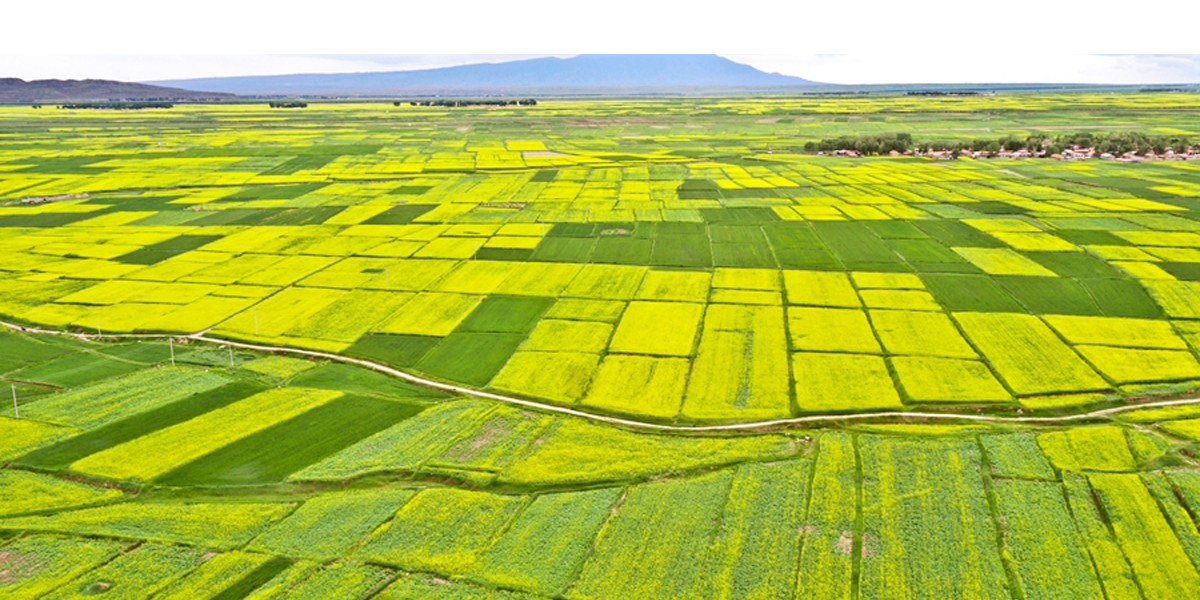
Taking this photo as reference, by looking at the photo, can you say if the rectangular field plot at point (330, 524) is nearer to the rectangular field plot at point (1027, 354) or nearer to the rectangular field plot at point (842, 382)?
the rectangular field plot at point (842, 382)

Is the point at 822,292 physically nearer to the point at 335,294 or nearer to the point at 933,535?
the point at 933,535

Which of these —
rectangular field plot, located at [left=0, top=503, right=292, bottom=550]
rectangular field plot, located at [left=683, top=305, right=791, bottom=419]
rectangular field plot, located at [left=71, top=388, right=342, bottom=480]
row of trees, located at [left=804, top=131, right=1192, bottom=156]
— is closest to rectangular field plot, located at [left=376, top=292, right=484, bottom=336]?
rectangular field plot, located at [left=71, top=388, right=342, bottom=480]

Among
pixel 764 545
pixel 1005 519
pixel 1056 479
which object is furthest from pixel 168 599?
pixel 1056 479

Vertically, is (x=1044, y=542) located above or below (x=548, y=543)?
above

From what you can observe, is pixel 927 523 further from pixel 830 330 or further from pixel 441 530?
pixel 830 330

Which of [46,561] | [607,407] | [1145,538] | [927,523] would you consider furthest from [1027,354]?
[46,561]

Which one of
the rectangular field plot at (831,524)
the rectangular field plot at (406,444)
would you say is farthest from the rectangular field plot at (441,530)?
the rectangular field plot at (831,524)
